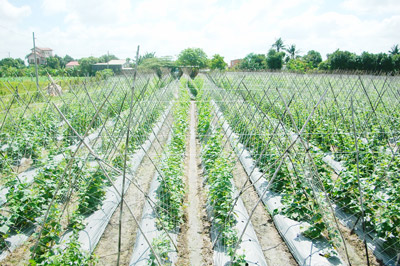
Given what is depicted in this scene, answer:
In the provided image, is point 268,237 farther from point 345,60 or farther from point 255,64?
point 255,64

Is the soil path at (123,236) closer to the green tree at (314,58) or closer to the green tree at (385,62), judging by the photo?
the green tree at (385,62)

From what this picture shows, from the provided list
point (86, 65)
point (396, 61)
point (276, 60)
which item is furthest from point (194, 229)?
point (86, 65)

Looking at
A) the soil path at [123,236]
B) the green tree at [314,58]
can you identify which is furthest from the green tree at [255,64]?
the soil path at [123,236]

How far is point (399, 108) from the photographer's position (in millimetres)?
10219

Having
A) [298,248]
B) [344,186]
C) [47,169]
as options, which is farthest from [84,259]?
[344,186]

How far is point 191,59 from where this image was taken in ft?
199

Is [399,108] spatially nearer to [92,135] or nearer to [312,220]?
[312,220]

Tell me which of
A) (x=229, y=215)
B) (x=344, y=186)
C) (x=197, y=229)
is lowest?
(x=197, y=229)

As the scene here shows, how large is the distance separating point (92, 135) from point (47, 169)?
4.71 m

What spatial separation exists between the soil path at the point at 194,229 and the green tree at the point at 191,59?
5595 cm

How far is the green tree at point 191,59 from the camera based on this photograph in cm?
6072

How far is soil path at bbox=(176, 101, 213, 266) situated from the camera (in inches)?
163

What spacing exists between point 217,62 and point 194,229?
209ft

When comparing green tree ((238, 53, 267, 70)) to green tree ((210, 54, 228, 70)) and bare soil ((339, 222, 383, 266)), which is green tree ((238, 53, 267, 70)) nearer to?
green tree ((210, 54, 228, 70))
